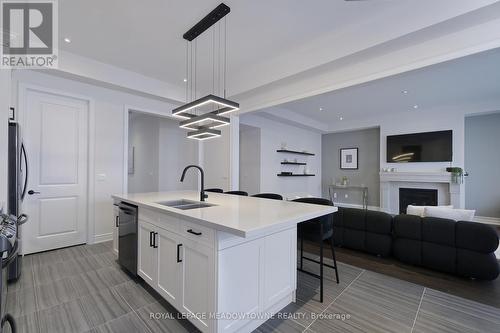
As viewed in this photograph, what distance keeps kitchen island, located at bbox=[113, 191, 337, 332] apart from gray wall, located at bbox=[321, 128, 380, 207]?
578cm

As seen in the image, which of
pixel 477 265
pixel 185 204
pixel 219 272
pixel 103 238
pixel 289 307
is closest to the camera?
pixel 219 272

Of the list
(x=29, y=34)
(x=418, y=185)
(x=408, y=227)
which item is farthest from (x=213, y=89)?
(x=418, y=185)

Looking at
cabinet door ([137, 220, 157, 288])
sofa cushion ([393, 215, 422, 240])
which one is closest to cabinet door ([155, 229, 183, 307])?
cabinet door ([137, 220, 157, 288])

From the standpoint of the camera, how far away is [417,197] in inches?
229

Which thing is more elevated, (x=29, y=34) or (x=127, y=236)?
(x=29, y=34)

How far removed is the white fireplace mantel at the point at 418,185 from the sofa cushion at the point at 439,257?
346cm

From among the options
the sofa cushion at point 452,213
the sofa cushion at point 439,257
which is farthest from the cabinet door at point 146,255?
the sofa cushion at point 452,213

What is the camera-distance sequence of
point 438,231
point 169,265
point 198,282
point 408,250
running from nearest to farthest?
point 198,282, point 169,265, point 438,231, point 408,250

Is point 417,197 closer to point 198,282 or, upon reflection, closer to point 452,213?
point 452,213

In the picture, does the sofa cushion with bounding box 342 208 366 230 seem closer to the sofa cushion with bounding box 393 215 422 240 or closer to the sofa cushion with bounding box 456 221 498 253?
the sofa cushion with bounding box 393 215 422 240

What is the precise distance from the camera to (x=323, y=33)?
2742 millimetres

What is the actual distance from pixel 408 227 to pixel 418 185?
3.81m

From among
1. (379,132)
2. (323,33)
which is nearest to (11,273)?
(323,33)

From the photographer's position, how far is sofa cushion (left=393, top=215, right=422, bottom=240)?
2832mm
